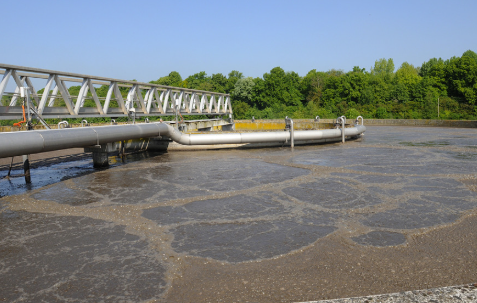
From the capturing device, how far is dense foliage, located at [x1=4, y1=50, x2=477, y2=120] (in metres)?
46.5

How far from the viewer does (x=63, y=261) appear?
501cm

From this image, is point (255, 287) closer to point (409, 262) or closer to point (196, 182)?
point (409, 262)

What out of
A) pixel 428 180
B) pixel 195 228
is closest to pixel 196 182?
pixel 195 228

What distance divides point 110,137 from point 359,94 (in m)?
59.7

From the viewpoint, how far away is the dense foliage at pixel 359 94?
153 ft

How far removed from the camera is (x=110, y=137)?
11312 mm

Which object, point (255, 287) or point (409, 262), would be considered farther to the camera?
point (409, 262)

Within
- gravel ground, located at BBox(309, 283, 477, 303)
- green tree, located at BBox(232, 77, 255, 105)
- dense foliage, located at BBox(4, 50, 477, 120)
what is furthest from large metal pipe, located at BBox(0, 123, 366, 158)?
green tree, located at BBox(232, 77, 255, 105)

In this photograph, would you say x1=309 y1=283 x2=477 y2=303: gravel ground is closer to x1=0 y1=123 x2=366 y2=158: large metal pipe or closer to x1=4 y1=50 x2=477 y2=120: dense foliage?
x1=0 y1=123 x2=366 y2=158: large metal pipe

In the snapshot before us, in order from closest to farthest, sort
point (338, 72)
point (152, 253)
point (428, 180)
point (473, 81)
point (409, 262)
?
point (409, 262) < point (152, 253) < point (428, 180) < point (473, 81) < point (338, 72)

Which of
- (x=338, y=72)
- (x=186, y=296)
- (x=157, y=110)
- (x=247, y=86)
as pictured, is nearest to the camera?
(x=186, y=296)

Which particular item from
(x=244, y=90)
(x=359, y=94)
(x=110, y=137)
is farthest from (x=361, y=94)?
(x=110, y=137)

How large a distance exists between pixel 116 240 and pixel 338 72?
118m

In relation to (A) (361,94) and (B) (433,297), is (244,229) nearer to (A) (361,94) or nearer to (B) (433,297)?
(B) (433,297)
